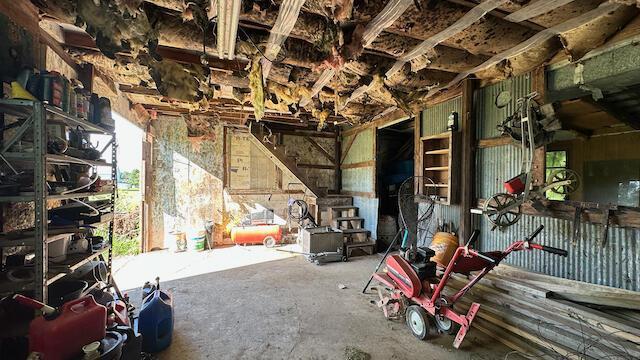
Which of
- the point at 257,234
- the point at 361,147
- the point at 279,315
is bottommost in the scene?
the point at 279,315

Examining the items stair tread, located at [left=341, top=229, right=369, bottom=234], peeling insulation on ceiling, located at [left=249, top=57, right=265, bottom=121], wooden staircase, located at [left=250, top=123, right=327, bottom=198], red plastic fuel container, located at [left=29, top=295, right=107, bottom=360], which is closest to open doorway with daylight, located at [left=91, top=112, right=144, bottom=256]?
wooden staircase, located at [left=250, top=123, right=327, bottom=198]

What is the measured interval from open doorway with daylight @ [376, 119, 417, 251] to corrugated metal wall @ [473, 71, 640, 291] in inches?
103

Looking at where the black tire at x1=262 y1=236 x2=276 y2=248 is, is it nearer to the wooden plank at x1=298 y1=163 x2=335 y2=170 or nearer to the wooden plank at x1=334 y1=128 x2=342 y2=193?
the wooden plank at x1=298 y1=163 x2=335 y2=170

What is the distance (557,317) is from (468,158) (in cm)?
190

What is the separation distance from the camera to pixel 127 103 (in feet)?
15.1

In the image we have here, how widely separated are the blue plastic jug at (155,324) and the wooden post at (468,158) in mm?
3568

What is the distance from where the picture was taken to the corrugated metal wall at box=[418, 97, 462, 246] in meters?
3.74

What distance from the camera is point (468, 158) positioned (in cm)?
337

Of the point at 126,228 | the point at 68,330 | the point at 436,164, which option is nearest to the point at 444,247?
the point at 436,164

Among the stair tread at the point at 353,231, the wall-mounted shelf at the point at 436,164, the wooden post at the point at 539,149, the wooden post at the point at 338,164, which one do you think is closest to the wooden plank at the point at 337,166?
the wooden post at the point at 338,164

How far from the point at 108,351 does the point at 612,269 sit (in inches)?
155

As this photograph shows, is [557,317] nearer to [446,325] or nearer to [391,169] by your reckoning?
[446,325]

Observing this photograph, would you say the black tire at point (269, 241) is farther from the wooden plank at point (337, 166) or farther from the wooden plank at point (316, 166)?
the wooden plank at point (337, 166)

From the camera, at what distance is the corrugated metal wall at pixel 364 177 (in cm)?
573
